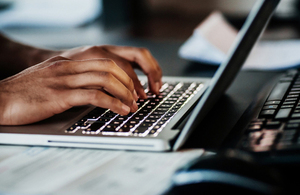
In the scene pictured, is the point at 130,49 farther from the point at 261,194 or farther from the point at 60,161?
the point at 261,194

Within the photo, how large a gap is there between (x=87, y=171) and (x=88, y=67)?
0.68 feet

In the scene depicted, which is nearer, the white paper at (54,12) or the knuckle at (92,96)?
the knuckle at (92,96)

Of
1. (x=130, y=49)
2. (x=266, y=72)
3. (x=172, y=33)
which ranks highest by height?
(x=130, y=49)

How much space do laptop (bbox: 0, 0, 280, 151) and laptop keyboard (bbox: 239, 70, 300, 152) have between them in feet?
0.26

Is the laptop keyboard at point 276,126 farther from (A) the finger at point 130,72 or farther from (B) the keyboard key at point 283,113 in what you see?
(A) the finger at point 130,72

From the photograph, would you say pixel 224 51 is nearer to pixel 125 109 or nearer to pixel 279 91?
pixel 279 91

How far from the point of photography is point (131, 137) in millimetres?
534

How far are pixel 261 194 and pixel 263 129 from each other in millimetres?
186

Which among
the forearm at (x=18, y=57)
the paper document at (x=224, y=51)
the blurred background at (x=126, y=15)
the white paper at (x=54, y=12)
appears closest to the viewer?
the forearm at (x=18, y=57)

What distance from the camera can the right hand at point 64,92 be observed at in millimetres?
603

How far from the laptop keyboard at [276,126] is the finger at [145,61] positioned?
0.84 ft

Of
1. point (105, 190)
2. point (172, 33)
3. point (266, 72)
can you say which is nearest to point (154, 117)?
point (105, 190)

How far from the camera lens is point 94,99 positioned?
59cm

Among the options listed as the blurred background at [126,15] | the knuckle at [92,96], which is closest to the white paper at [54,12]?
the blurred background at [126,15]
